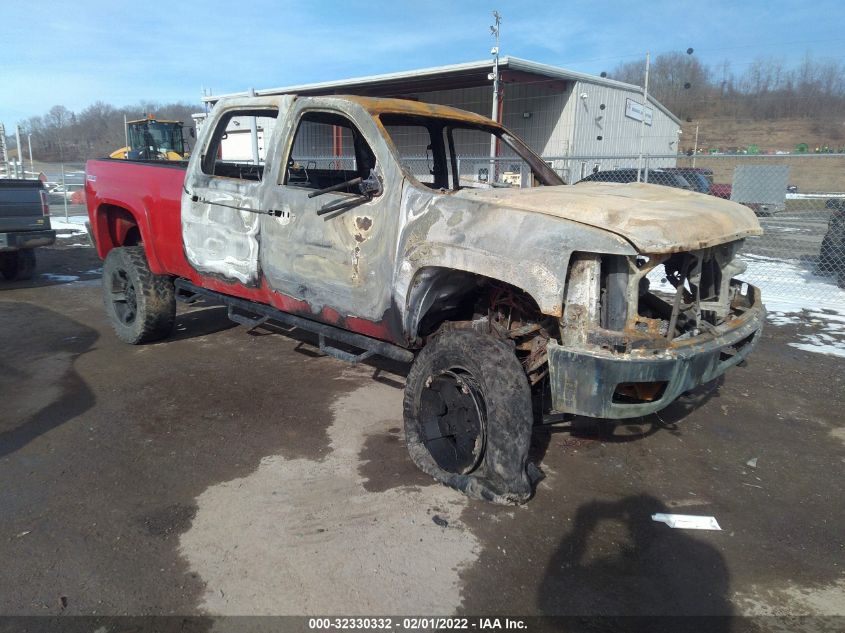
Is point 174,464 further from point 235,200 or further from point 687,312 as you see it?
point 687,312

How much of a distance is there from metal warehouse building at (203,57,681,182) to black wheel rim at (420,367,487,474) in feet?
53.1

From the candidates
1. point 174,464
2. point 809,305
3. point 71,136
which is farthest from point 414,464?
point 71,136

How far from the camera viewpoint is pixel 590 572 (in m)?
2.70

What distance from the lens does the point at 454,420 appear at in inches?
132

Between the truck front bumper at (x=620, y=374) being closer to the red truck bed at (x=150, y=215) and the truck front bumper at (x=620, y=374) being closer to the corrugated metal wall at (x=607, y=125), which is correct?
the red truck bed at (x=150, y=215)

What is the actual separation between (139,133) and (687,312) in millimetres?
26926

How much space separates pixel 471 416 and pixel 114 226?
14.9 ft

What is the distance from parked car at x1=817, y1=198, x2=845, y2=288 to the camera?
942 cm

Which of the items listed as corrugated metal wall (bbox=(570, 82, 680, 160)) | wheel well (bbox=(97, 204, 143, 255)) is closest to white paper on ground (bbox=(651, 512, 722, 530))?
wheel well (bbox=(97, 204, 143, 255))

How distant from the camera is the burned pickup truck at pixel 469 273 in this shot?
9.03 ft

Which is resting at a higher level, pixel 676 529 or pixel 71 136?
pixel 71 136

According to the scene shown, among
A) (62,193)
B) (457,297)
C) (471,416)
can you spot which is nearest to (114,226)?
(457,297)

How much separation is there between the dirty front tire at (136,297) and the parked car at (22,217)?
134 inches

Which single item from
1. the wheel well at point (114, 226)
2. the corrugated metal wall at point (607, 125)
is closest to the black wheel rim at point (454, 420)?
the wheel well at point (114, 226)
